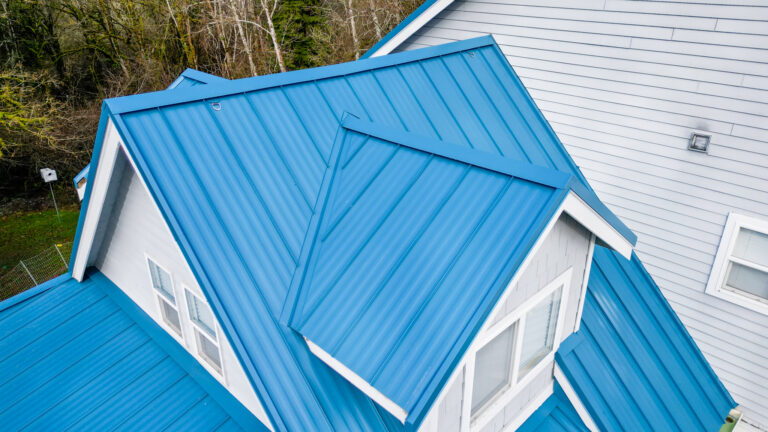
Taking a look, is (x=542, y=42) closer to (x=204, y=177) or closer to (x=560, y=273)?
(x=560, y=273)

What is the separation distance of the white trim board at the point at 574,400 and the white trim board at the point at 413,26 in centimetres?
746

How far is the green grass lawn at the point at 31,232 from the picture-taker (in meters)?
18.6

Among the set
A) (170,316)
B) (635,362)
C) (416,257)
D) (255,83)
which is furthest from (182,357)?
(635,362)

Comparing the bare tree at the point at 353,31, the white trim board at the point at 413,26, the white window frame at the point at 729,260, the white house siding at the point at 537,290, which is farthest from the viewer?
the bare tree at the point at 353,31

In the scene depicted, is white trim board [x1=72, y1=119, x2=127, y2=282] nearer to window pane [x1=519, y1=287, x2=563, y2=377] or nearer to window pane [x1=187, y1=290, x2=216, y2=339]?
window pane [x1=187, y1=290, x2=216, y2=339]

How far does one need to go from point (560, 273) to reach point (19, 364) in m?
7.51

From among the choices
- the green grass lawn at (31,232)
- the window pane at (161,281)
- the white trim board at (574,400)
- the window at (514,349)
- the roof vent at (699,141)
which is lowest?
the green grass lawn at (31,232)

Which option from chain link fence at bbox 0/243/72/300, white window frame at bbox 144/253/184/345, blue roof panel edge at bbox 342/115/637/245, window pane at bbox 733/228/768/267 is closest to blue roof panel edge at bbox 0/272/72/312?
white window frame at bbox 144/253/184/345

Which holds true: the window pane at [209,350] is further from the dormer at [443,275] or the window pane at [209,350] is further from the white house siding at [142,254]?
the dormer at [443,275]

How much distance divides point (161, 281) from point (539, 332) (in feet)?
16.7

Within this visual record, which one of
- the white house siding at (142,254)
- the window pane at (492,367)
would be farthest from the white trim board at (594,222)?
the white house siding at (142,254)

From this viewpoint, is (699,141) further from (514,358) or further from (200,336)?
(200,336)

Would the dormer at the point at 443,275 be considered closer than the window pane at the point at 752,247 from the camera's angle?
Yes

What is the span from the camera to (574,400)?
6.21 meters
